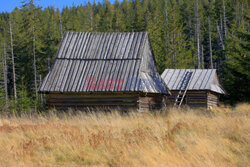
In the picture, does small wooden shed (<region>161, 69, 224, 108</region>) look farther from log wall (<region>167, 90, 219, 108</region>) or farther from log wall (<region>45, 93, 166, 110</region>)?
log wall (<region>45, 93, 166, 110</region>)

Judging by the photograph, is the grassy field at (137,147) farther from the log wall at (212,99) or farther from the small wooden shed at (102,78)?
the log wall at (212,99)

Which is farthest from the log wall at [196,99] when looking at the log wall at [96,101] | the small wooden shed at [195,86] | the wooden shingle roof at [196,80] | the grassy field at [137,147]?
the grassy field at [137,147]

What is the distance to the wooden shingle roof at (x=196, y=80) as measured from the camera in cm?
2862

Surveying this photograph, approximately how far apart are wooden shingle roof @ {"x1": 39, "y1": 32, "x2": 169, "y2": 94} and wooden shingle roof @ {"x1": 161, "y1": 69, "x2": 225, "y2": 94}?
7048 mm

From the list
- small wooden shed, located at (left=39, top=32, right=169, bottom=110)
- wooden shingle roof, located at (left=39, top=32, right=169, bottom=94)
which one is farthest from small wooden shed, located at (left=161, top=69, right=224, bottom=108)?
small wooden shed, located at (left=39, top=32, right=169, bottom=110)

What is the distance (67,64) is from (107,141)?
12733mm

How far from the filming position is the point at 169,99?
29.0 metres

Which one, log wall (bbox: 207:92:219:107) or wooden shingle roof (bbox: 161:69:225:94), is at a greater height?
wooden shingle roof (bbox: 161:69:225:94)

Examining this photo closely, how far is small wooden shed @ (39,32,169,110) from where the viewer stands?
18797mm

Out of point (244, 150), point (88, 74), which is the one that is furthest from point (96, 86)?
point (244, 150)

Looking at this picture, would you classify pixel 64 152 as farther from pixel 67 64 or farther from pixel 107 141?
pixel 67 64

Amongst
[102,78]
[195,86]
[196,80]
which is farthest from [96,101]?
[196,80]

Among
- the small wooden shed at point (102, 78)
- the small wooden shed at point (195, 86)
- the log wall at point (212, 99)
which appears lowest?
the log wall at point (212, 99)

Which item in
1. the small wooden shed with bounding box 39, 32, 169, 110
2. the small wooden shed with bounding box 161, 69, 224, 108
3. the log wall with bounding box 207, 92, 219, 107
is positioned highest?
the small wooden shed with bounding box 39, 32, 169, 110
